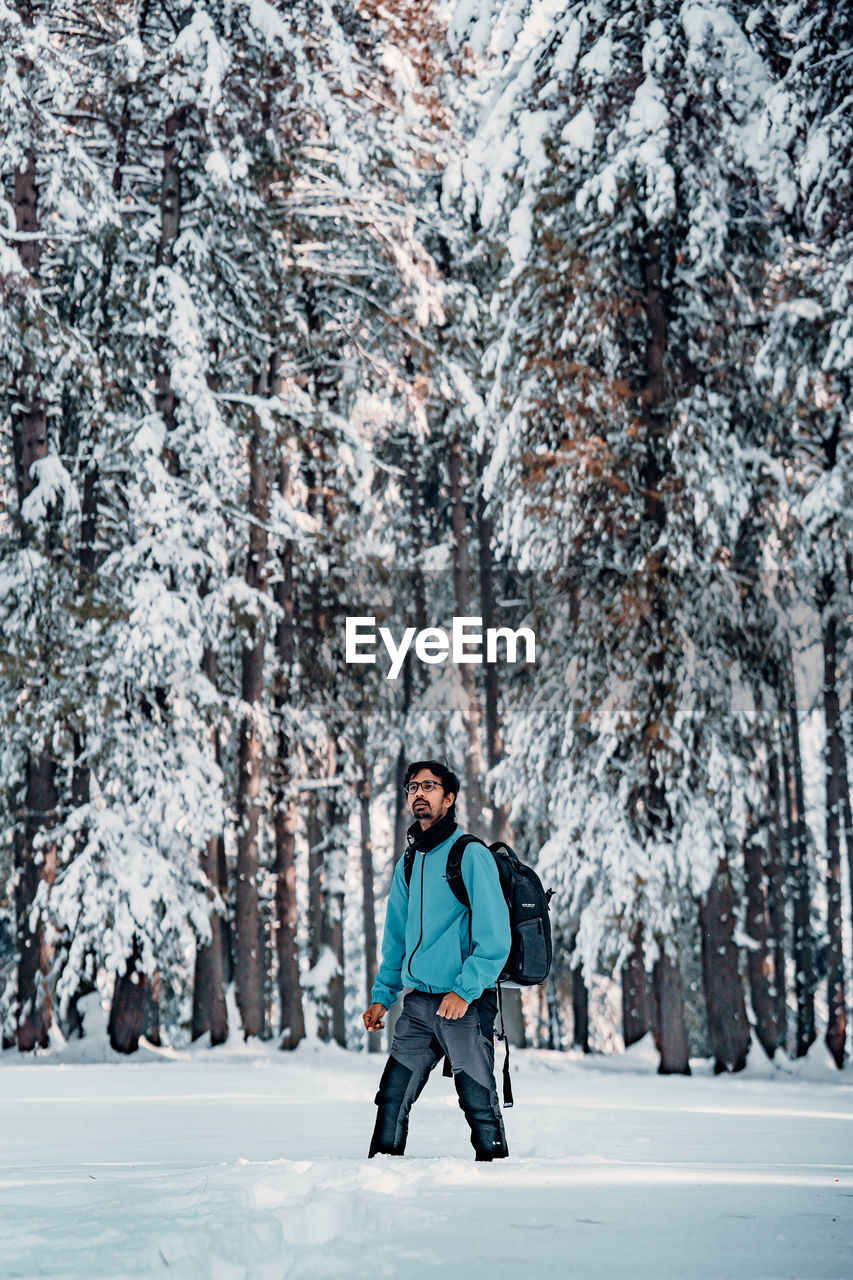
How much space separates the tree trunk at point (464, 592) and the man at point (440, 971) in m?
17.0

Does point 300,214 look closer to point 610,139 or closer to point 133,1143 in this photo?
point 610,139

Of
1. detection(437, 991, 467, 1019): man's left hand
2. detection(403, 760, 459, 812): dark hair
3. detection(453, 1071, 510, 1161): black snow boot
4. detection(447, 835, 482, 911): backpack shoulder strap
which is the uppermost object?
detection(403, 760, 459, 812): dark hair

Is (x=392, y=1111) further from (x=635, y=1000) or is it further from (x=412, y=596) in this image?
(x=412, y=596)

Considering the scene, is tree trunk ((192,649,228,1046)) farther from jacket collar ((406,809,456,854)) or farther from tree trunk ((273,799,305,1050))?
jacket collar ((406,809,456,854))

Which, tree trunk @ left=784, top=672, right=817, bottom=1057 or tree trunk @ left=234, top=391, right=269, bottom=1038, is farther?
tree trunk @ left=784, top=672, right=817, bottom=1057

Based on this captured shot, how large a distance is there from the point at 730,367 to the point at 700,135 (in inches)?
112

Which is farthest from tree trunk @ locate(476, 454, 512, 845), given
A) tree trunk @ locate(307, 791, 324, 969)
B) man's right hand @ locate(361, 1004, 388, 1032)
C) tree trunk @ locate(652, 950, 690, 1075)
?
man's right hand @ locate(361, 1004, 388, 1032)

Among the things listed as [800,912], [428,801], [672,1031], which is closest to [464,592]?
[800,912]

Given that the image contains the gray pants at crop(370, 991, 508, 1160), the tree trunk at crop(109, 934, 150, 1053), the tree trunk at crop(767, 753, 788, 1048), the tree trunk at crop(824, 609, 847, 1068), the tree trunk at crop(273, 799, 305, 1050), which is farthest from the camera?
the tree trunk at crop(273, 799, 305, 1050)

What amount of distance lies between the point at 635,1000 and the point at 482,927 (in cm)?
1870

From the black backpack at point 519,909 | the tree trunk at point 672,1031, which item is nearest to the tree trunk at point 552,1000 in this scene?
the tree trunk at point 672,1031

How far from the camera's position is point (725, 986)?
17875mm

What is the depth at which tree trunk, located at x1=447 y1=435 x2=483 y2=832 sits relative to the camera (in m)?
23.3

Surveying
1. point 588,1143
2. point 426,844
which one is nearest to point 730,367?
point 588,1143
